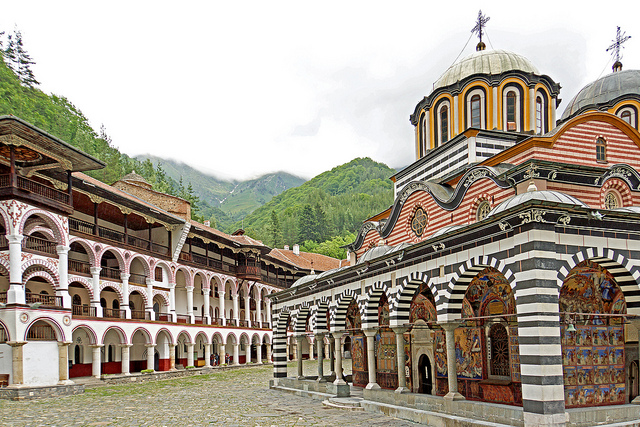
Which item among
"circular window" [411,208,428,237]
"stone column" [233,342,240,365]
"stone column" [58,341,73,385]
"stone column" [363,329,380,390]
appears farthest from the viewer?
"stone column" [233,342,240,365]

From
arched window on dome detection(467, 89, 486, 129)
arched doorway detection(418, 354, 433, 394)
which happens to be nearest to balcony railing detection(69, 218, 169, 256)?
arched doorway detection(418, 354, 433, 394)

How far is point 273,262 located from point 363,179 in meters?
76.9

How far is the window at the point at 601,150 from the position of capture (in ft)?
51.9

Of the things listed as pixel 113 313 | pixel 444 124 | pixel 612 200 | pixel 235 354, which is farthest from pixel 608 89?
pixel 235 354

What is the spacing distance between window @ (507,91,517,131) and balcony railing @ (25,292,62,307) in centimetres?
1820


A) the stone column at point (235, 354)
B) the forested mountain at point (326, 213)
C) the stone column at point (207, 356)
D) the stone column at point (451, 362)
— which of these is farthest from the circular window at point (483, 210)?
the forested mountain at point (326, 213)

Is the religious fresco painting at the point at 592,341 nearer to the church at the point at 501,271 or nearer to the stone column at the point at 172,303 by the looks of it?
the church at the point at 501,271

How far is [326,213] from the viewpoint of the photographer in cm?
8950

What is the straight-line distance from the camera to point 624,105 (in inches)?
844

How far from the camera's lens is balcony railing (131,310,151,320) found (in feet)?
96.0

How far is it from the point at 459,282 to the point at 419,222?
5891 millimetres

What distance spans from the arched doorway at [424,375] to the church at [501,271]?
1.6 inches

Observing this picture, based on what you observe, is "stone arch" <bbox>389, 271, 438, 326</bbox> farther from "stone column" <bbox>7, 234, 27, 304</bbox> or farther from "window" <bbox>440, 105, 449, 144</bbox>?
"stone column" <bbox>7, 234, 27, 304</bbox>

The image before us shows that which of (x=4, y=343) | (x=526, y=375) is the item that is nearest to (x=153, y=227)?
(x=4, y=343)
